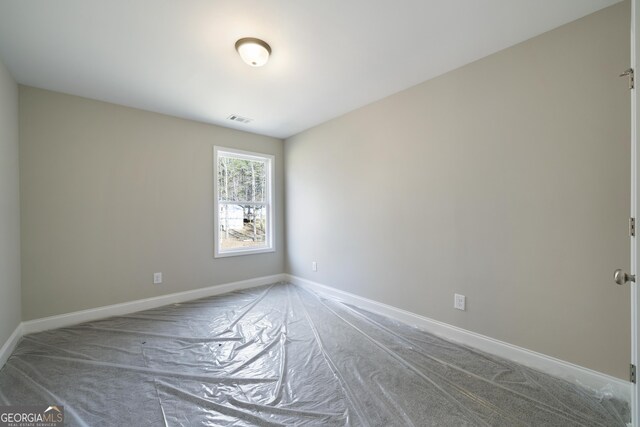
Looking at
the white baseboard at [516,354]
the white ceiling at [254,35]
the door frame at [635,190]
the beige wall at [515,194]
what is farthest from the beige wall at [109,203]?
the door frame at [635,190]

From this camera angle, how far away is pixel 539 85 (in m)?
1.92

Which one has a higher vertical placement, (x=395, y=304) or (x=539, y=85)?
(x=539, y=85)

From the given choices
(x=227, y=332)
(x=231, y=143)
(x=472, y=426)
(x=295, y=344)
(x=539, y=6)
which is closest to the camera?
(x=472, y=426)

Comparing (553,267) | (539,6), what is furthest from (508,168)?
(539,6)

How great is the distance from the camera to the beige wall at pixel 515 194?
1.67m

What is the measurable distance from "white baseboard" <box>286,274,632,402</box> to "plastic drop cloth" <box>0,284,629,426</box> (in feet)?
0.25

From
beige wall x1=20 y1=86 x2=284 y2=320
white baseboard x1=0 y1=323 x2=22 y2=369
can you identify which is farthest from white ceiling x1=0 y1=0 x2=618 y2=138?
white baseboard x1=0 y1=323 x2=22 y2=369

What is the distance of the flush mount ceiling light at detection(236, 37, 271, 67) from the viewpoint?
1.93m

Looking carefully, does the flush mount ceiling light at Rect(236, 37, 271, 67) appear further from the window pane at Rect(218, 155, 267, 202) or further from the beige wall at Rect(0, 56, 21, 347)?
the window pane at Rect(218, 155, 267, 202)

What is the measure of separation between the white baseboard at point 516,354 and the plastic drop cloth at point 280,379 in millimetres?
77

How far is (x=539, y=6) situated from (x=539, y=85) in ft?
1.65

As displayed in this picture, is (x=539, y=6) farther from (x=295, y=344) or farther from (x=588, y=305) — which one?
(x=295, y=344)

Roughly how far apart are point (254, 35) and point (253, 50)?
98 millimetres

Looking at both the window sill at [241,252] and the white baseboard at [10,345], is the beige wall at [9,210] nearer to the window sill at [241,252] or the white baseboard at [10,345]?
the white baseboard at [10,345]
